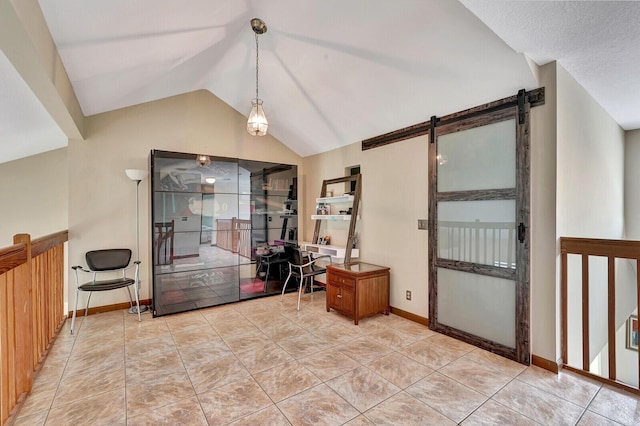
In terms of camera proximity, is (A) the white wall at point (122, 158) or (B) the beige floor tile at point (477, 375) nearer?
(B) the beige floor tile at point (477, 375)

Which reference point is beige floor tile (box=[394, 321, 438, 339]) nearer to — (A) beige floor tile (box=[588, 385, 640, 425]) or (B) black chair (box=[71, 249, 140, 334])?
(A) beige floor tile (box=[588, 385, 640, 425])

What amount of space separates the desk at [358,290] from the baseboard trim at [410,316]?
11 cm

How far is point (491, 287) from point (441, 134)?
173 cm

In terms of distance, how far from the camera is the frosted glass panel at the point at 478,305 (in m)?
2.76

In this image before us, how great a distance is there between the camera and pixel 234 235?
185 inches

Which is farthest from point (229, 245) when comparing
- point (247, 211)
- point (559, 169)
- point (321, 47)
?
point (559, 169)

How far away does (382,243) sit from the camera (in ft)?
13.3

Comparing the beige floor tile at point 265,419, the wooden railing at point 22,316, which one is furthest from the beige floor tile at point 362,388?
the wooden railing at point 22,316

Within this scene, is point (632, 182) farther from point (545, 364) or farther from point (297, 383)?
point (297, 383)

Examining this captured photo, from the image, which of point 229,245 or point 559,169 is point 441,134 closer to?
point 559,169

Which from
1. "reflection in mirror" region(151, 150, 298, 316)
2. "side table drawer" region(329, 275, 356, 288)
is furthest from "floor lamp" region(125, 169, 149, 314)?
"side table drawer" region(329, 275, 356, 288)

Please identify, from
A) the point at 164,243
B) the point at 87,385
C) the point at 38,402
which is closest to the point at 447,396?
the point at 87,385

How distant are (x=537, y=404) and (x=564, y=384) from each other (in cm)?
46

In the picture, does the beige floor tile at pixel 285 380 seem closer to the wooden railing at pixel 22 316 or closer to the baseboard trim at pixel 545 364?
the wooden railing at pixel 22 316
